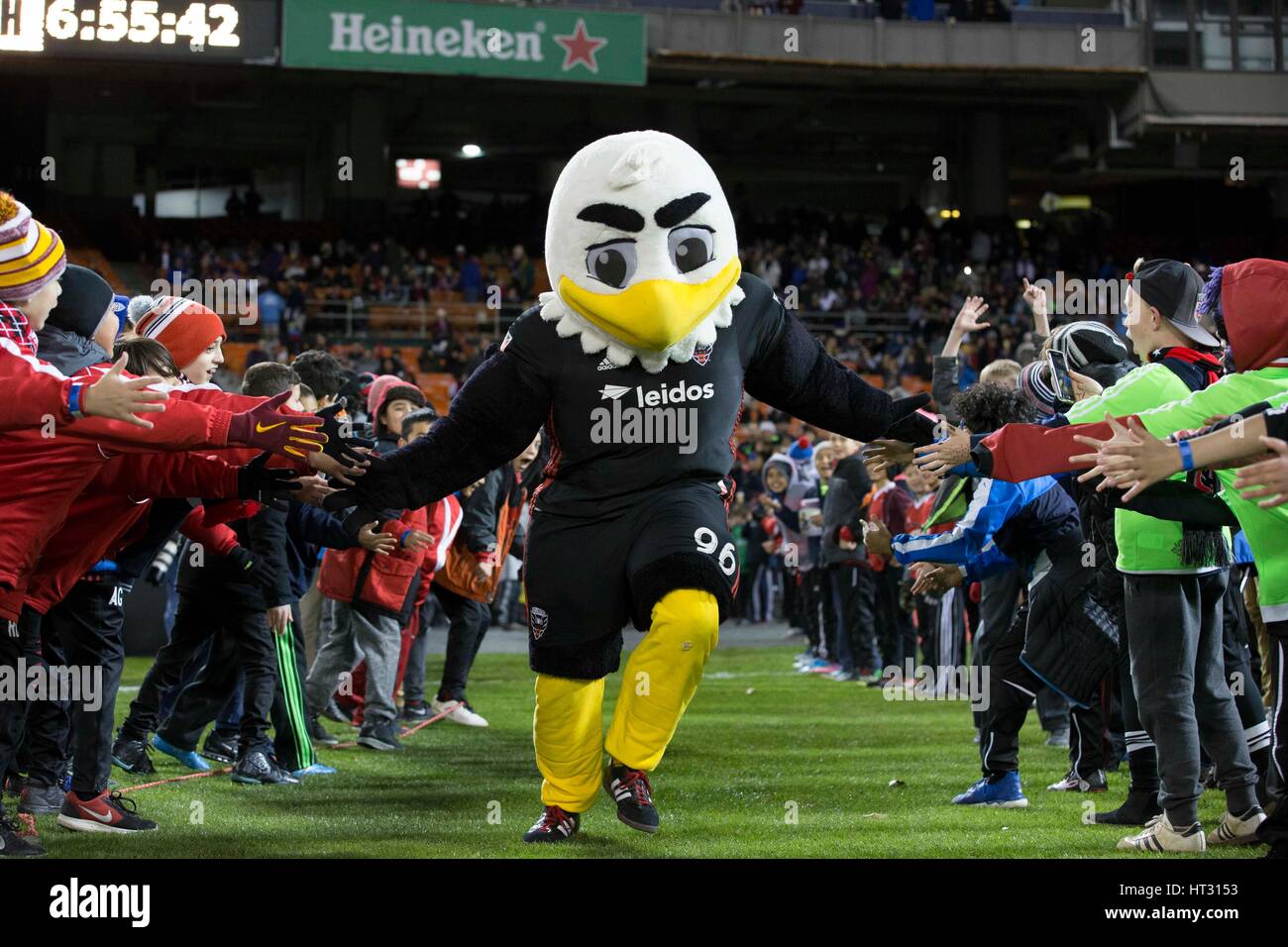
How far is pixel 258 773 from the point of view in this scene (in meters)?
7.34

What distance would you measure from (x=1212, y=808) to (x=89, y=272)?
4667 mm

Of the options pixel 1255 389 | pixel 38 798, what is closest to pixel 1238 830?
pixel 1255 389

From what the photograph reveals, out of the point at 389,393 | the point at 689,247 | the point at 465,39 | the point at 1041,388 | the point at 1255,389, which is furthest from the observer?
the point at 465,39

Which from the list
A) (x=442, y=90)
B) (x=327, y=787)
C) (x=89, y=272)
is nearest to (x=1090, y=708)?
(x=327, y=787)

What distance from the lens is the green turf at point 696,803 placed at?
561 centimetres

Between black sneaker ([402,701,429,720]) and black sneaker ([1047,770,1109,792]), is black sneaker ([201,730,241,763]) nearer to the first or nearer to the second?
black sneaker ([402,701,429,720])

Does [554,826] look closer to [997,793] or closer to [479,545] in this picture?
[997,793]

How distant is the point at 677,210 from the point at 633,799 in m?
1.90

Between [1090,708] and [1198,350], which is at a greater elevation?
[1198,350]

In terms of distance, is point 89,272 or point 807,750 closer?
point 89,272

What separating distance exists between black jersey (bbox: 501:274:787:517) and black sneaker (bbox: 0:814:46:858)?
1.94m

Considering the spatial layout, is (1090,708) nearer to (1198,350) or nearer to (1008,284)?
(1198,350)

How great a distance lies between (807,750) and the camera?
348 inches

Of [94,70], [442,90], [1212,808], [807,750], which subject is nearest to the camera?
[1212,808]
